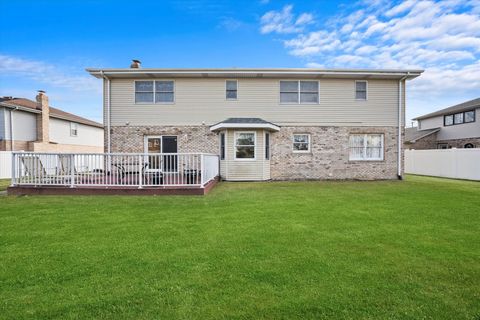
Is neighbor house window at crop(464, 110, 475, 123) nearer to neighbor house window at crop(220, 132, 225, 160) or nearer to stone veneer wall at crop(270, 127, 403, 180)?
stone veneer wall at crop(270, 127, 403, 180)

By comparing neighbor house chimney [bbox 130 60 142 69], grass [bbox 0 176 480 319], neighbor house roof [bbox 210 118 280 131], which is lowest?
grass [bbox 0 176 480 319]

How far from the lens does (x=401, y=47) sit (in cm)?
1652

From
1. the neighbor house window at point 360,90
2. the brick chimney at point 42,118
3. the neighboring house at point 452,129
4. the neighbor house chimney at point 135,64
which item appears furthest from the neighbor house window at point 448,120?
the brick chimney at point 42,118

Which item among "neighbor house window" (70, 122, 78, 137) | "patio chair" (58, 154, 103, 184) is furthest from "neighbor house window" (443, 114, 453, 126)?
"neighbor house window" (70, 122, 78, 137)

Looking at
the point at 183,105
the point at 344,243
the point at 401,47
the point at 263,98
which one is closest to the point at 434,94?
the point at 401,47

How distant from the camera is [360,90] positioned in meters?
14.9

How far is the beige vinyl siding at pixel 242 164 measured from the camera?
1355 cm

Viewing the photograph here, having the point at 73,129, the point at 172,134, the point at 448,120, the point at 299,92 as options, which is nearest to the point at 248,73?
the point at 299,92

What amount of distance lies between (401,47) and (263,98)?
9694 mm

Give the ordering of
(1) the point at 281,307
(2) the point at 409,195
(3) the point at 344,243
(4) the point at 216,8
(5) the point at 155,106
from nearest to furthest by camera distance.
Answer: (1) the point at 281,307 → (3) the point at 344,243 → (2) the point at 409,195 → (5) the point at 155,106 → (4) the point at 216,8

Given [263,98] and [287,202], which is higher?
[263,98]

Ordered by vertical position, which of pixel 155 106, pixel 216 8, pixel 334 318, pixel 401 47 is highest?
pixel 216 8

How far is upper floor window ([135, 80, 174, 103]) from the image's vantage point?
47.3 feet

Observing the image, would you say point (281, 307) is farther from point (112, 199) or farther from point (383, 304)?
point (112, 199)
